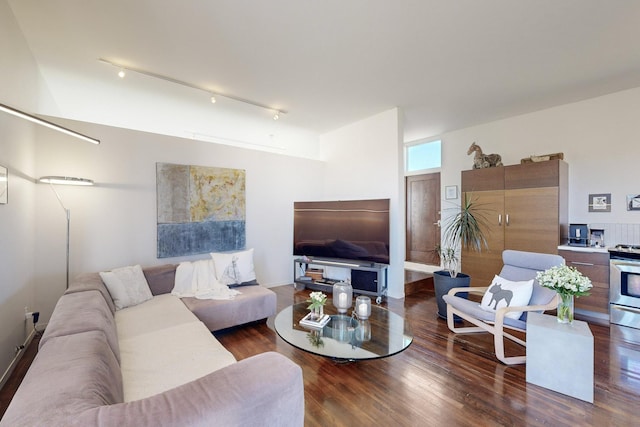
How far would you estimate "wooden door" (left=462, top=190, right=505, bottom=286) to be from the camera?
4.19m

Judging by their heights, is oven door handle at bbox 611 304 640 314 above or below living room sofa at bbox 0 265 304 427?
below

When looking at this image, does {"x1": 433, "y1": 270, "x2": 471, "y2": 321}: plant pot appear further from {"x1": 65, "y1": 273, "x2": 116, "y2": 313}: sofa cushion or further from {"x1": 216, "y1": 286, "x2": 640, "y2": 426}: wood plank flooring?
{"x1": 65, "y1": 273, "x2": 116, "y2": 313}: sofa cushion

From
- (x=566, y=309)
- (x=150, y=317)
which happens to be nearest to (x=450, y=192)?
(x=566, y=309)

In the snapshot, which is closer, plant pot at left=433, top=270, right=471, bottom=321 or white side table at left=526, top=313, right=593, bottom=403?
white side table at left=526, top=313, right=593, bottom=403

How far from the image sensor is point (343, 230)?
4473 mm

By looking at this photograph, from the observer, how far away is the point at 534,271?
2.84 meters

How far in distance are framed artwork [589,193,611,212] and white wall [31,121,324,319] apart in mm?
5202

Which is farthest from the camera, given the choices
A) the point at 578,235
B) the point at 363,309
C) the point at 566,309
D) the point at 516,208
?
the point at 516,208

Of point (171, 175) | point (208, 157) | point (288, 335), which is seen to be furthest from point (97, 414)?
point (208, 157)

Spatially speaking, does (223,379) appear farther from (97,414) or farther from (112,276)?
(112,276)

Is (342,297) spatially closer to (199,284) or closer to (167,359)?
(167,359)

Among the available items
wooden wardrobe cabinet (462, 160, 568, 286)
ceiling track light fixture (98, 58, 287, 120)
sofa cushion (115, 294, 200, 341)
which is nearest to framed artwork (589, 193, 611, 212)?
wooden wardrobe cabinet (462, 160, 568, 286)

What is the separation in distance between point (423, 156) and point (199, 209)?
4.67m

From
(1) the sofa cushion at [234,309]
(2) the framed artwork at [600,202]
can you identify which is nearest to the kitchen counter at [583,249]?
(2) the framed artwork at [600,202]
